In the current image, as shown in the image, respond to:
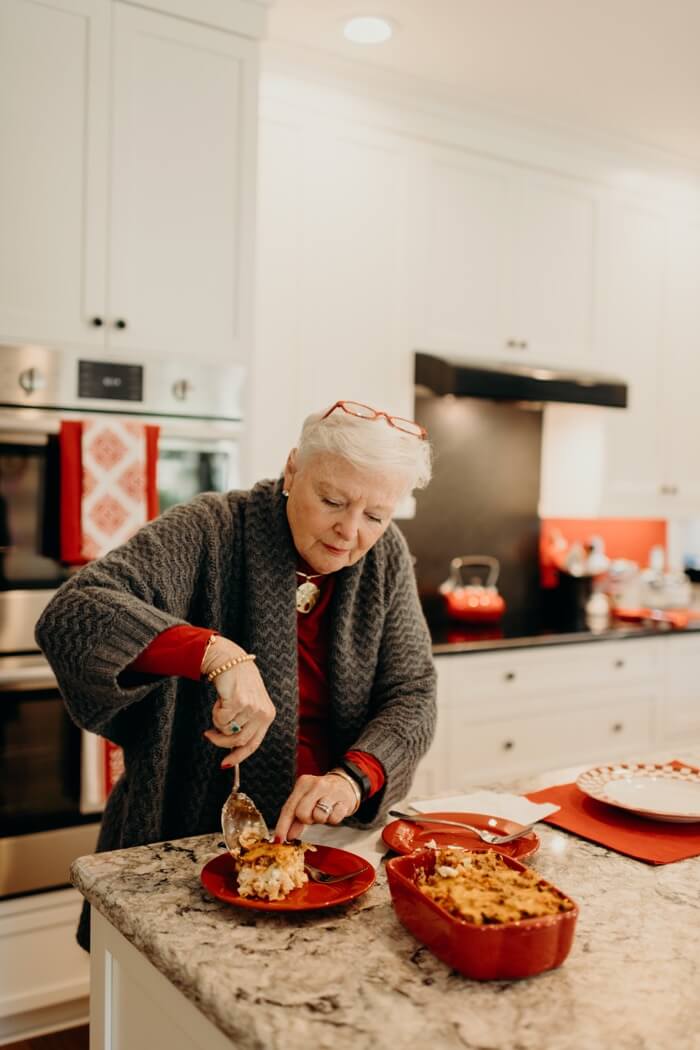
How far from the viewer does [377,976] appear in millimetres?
1040

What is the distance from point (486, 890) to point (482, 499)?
297 cm

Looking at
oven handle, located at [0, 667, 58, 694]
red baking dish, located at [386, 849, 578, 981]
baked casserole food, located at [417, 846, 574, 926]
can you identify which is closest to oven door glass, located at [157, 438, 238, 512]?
oven handle, located at [0, 667, 58, 694]

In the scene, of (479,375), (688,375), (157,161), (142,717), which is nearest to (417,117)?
(479,375)

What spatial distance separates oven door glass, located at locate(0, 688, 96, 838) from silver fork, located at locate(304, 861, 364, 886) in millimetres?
1370

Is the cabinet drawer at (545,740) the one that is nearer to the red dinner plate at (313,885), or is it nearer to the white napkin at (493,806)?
the white napkin at (493,806)

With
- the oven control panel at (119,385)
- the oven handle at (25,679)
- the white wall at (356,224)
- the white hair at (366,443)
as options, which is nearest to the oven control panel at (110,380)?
the oven control panel at (119,385)

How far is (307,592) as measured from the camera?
1744 mm

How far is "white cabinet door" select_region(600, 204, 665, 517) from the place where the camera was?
4.02 m

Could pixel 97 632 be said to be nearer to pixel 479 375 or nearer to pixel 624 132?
pixel 479 375

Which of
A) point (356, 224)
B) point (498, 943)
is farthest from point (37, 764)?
point (356, 224)

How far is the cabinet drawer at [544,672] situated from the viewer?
323cm

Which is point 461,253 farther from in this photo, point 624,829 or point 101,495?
point 624,829

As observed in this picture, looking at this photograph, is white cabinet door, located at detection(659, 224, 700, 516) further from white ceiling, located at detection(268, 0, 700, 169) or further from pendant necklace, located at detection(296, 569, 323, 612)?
pendant necklace, located at detection(296, 569, 323, 612)

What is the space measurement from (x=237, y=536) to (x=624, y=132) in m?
2.93
